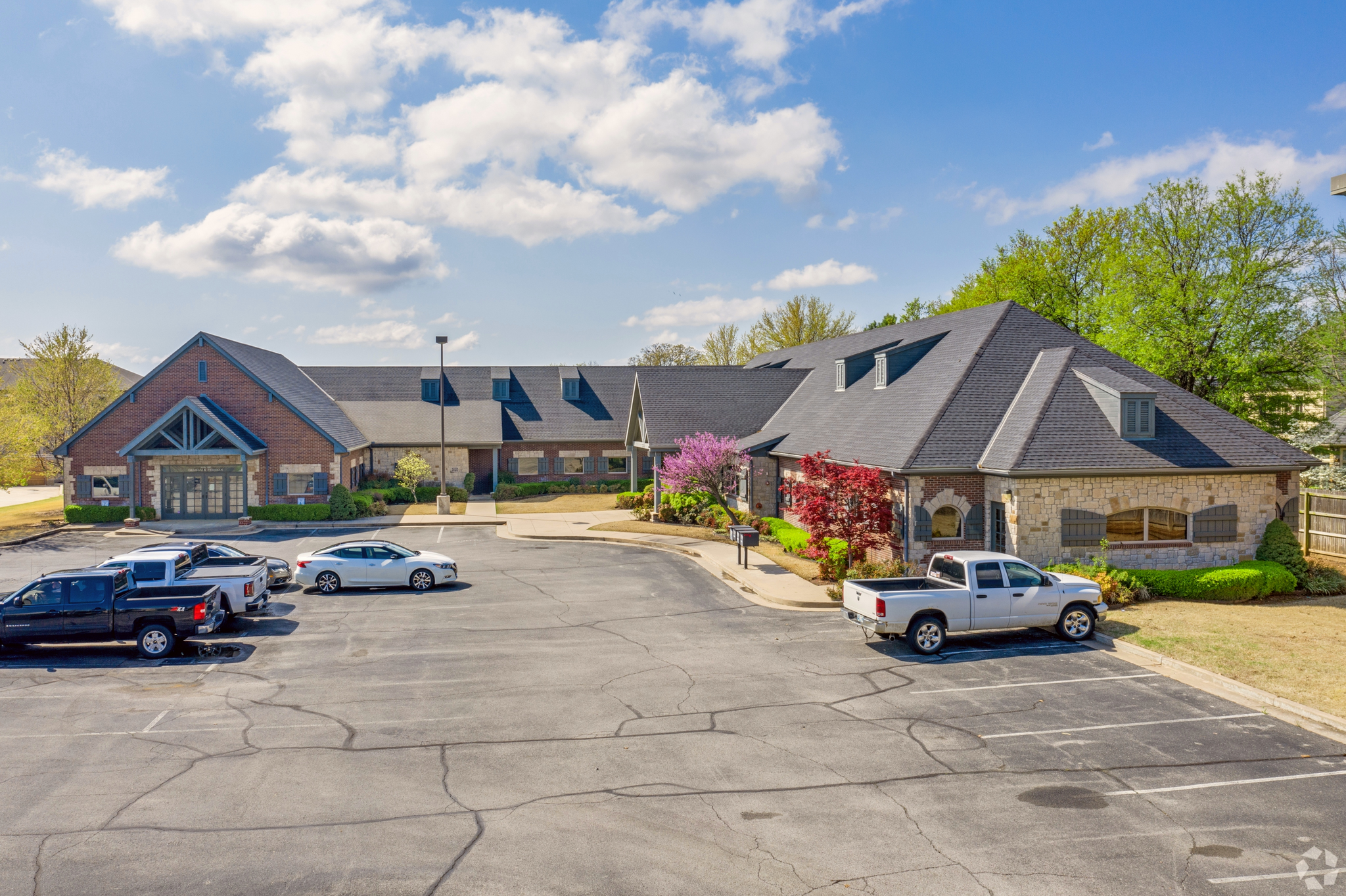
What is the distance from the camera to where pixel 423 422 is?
50.3 m

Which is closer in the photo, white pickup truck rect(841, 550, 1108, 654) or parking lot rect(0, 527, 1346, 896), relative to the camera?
parking lot rect(0, 527, 1346, 896)

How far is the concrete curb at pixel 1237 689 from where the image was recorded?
1224 centimetres

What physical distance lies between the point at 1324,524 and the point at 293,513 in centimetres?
4317

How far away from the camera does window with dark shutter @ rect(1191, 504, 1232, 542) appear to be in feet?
74.1

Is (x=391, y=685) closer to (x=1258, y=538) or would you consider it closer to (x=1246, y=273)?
(x=1258, y=538)

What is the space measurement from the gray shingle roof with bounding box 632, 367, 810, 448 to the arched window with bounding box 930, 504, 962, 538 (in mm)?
17351

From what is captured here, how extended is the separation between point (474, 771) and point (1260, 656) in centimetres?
1539

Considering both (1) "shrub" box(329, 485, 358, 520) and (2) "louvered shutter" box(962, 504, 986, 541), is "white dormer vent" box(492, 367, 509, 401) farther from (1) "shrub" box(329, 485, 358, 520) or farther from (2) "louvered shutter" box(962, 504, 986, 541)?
(2) "louvered shutter" box(962, 504, 986, 541)

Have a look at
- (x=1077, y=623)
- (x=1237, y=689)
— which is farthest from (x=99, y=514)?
(x=1237, y=689)

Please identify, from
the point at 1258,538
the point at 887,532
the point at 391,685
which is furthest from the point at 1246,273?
the point at 391,685

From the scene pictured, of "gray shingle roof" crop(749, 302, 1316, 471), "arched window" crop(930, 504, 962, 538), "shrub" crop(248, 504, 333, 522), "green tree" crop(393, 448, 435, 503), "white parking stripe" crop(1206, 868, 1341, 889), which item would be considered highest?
"gray shingle roof" crop(749, 302, 1316, 471)

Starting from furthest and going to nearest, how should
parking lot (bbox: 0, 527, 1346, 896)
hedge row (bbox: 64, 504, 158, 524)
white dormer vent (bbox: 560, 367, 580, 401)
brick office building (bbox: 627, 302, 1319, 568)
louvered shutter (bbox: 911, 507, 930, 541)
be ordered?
white dormer vent (bbox: 560, 367, 580, 401)
hedge row (bbox: 64, 504, 158, 524)
louvered shutter (bbox: 911, 507, 930, 541)
brick office building (bbox: 627, 302, 1319, 568)
parking lot (bbox: 0, 527, 1346, 896)

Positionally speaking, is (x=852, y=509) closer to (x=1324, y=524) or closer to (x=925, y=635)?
(x=925, y=635)
